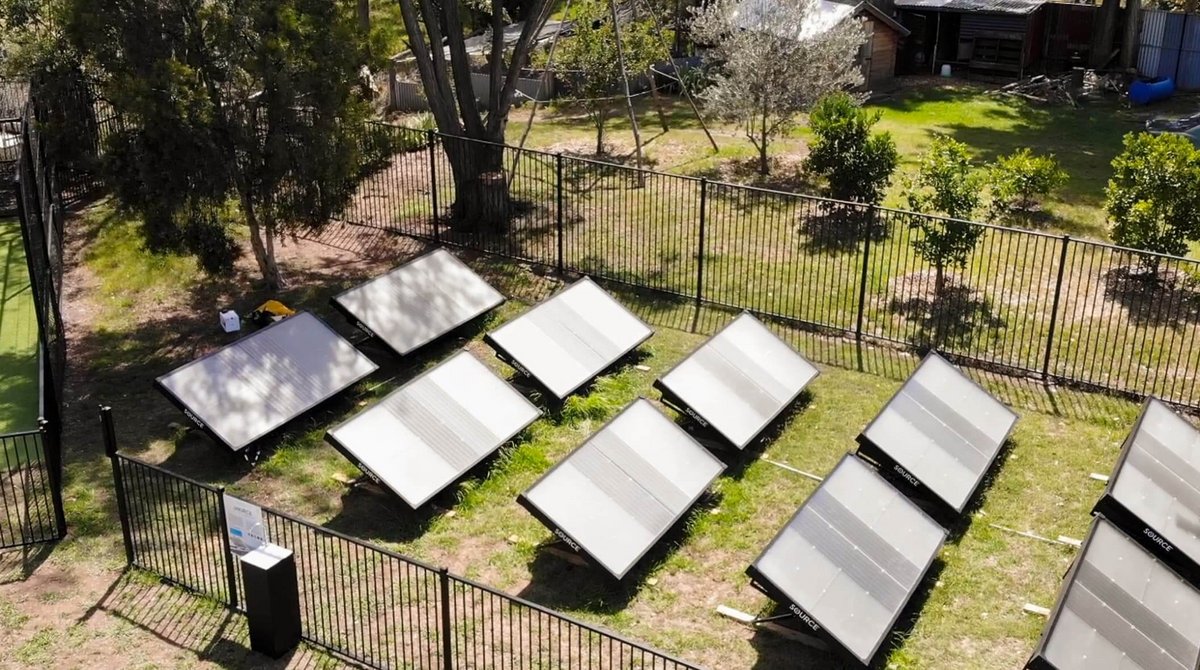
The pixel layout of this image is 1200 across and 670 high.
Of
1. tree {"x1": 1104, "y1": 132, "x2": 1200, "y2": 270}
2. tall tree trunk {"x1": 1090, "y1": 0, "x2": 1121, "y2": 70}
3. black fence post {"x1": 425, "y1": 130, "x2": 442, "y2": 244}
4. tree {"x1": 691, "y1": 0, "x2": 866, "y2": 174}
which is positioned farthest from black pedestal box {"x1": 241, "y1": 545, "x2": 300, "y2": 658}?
tall tree trunk {"x1": 1090, "y1": 0, "x2": 1121, "y2": 70}

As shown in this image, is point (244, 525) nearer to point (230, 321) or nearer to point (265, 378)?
point (265, 378)

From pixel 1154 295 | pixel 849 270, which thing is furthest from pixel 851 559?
pixel 1154 295

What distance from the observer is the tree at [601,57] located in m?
23.5

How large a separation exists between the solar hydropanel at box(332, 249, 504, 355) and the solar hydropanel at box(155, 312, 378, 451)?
2.13ft

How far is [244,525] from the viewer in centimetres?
973

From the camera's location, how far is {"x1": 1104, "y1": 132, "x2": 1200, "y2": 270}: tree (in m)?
16.7

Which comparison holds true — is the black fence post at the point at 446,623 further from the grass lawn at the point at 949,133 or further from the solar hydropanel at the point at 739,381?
the grass lawn at the point at 949,133

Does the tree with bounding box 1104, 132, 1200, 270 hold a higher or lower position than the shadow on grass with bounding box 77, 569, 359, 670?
higher

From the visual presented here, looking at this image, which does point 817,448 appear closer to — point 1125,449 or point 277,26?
point 1125,449

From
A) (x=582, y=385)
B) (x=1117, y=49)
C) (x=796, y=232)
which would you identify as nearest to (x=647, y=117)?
(x=796, y=232)

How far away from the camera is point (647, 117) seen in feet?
95.0

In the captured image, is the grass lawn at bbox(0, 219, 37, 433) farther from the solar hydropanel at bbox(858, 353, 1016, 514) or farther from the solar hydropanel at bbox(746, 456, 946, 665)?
the solar hydropanel at bbox(858, 353, 1016, 514)

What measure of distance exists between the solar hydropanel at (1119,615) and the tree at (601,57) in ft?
50.1

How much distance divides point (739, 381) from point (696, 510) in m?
2.10
